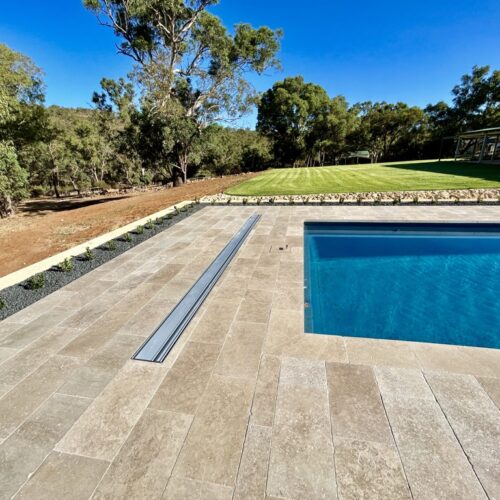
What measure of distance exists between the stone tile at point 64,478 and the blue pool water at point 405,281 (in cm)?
294

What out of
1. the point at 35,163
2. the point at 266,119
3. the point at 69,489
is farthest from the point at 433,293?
the point at 266,119

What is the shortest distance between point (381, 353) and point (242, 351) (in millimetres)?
1630

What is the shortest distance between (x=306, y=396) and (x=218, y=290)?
246 centimetres

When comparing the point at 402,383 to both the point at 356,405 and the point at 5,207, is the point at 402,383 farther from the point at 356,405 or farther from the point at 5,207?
the point at 5,207

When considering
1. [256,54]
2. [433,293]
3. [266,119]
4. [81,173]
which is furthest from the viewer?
[266,119]

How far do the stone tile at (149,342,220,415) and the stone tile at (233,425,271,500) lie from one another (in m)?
0.61

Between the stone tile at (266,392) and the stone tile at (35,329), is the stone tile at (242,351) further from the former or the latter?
the stone tile at (35,329)

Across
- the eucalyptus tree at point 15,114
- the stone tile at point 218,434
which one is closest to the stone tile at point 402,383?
the stone tile at point 218,434

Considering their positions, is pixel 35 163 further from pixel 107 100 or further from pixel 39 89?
pixel 39 89

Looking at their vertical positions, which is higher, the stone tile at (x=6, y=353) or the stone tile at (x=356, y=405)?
the stone tile at (x=6, y=353)

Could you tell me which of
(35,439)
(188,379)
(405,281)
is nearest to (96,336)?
(35,439)

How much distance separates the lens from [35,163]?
24.8 metres

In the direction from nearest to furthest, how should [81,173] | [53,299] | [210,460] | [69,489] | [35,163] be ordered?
[69,489]
[210,460]
[53,299]
[35,163]
[81,173]

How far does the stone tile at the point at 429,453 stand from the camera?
1.78 meters
